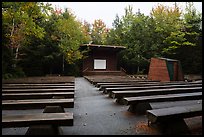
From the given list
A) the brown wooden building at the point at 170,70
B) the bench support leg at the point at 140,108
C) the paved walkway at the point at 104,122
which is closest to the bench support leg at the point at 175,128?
the paved walkway at the point at 104,122

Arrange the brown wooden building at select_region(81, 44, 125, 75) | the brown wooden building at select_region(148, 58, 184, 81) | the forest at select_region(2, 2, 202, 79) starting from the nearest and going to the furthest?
the brown wooden building at select_region(148, 58, 184, 81) → the forest at select_region(2, 2, 202, 79) → the brown wooden building at select_region(81, 44, 125, 75)

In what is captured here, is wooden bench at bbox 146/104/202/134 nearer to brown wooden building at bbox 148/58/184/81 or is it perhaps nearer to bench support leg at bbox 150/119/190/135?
bench support leg at bbox 150/119/190/135

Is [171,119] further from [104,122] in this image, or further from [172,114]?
[104,122]

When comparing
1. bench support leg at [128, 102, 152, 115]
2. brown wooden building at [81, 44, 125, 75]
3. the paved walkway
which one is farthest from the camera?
brown wooden building at [81, 44, 125, 75]

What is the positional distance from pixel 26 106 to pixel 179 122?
257 centimetres

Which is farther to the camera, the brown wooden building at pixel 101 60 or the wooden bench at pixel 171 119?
the brown wooden building at pixel 101 60

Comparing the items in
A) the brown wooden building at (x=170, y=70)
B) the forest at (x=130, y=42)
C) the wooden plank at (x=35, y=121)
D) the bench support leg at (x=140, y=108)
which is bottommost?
the bench support leg at (x=140, y=108)

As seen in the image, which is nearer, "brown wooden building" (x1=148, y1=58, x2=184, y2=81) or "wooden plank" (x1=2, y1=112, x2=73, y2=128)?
"wooden plank" (x1=2, y1=112, x2=73, y2=128)

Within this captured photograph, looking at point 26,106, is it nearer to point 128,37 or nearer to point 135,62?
point 135,62

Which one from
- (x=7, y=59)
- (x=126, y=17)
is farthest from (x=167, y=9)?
(x=7, y=59)

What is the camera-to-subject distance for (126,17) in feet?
93.3

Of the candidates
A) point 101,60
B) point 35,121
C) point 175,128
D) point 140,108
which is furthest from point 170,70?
point 101,60

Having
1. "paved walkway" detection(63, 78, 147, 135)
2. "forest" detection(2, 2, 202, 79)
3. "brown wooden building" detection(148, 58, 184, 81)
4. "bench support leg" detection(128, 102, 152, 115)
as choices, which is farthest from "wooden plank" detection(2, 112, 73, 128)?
"forest" detection(2, 2, 202, 79)

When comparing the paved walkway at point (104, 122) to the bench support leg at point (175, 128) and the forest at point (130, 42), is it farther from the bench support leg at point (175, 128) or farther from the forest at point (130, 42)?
the forest at point (130, 42)
